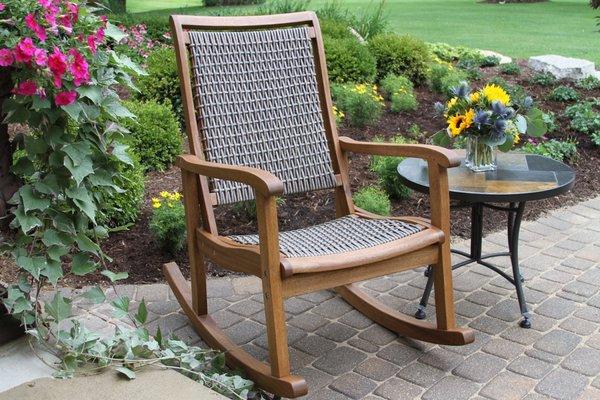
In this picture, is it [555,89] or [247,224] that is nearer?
[247,224]

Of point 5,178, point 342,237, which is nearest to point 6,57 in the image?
point 5,178

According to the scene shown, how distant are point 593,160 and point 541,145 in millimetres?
421

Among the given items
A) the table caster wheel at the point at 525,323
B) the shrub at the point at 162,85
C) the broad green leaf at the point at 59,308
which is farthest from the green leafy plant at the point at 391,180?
the broad green leaf at the point at 59,308

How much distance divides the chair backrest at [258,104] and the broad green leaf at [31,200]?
0.78 m

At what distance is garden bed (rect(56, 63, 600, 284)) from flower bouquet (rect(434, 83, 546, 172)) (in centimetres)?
85

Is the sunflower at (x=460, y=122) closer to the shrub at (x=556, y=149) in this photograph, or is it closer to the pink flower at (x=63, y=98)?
the pink flower at (x=63, y=98)

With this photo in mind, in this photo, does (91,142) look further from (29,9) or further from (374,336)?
(374,336)

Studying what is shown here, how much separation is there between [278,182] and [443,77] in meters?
4.00

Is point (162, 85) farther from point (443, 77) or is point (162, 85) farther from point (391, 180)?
point (443, 77)

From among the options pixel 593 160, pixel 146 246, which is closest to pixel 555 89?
pixel 593 160

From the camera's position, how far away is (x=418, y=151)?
8.87ft

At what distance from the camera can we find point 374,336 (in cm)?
290

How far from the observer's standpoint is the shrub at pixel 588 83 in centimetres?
631

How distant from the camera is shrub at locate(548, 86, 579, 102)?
19.5 ft
